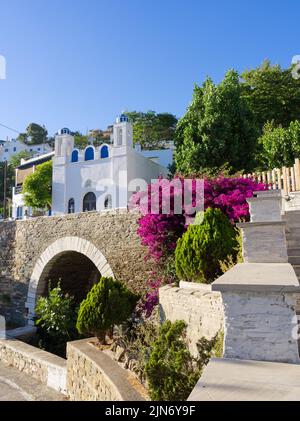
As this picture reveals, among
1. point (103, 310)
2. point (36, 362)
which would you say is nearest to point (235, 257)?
point (103, 310)

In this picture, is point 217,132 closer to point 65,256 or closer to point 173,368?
point 65,256

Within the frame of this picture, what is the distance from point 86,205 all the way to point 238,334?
16.3 m

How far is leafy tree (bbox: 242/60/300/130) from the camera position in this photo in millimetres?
21172

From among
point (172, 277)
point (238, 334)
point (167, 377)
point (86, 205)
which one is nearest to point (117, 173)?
point (86, 205)

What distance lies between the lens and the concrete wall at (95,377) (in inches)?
174

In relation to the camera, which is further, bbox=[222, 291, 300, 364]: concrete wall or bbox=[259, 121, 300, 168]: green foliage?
bbox=[259, 121, 300, 168]: green foliage

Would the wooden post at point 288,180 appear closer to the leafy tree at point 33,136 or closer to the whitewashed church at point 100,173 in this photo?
the whitewashed church at point 100,173

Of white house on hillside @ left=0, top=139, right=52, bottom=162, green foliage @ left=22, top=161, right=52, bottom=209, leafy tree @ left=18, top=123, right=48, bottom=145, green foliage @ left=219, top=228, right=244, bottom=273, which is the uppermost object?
leafy tree @ left=18, top=123, right=48, bottom=145

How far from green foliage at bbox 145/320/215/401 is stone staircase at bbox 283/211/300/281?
162cm

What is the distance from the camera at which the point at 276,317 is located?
2332mm

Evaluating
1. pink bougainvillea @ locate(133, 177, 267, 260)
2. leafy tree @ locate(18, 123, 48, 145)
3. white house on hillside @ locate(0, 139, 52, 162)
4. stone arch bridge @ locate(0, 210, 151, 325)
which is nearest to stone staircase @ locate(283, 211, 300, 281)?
pink bougainvillea @ locate(133, 177, 267, 260)

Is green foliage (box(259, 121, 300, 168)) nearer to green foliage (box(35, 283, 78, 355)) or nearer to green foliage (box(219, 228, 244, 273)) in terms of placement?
green foliage (box(219, 228, 244, 273))

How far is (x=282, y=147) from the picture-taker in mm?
14094
